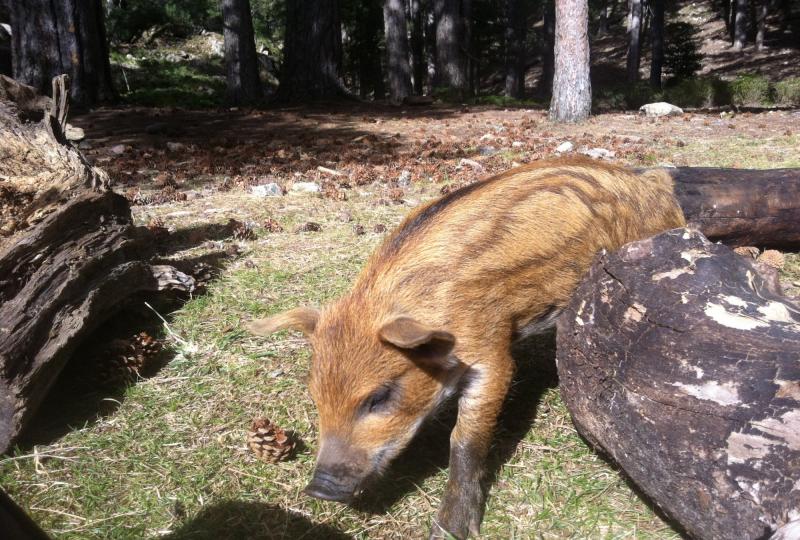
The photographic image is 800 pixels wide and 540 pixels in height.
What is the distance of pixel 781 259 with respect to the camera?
4590 mm

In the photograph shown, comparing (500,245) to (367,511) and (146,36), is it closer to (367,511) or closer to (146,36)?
(367,511)

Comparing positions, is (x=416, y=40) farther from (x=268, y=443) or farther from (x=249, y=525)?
(x=249, y=525)

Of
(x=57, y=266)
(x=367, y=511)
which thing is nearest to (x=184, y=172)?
(x=57, y=266)

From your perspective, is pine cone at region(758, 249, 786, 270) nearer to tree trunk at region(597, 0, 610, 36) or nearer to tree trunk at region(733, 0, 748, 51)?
tree trunk at region(733, 0, 748, 51)

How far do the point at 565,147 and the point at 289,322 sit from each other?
22.7 ft

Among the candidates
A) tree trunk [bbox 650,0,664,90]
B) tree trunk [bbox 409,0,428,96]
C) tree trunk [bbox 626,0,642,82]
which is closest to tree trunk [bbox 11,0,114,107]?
tree trunk [bbox 409,0,428,96]

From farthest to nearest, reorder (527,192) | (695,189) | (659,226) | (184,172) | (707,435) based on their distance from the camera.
A: (184,172), (695,189), (659,226), (527,192), (707,435)

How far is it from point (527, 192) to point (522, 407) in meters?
1.20

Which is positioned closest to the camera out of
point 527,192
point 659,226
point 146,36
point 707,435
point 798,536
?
point 798,536

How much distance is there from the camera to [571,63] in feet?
36.4

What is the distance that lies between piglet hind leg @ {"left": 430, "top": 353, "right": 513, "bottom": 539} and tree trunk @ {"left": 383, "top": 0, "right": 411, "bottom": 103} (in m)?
15.6

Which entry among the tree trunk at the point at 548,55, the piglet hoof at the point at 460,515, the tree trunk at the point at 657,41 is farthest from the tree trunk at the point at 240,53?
the tree trunk at the point at 657,41

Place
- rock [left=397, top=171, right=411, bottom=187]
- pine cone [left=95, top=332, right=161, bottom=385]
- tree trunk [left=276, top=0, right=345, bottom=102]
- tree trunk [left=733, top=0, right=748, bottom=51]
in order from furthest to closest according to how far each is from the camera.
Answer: tree trunk [left=733, top=0, right=748, bottom=51]
tree trunk [left=276, top=0, right=345, bottom=102]
rock [left=397, top=171, right=411, bottom=187]
pine cone [left=95, top=332, right=161, bottom=385]

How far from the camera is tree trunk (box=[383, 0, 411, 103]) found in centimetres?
1784
